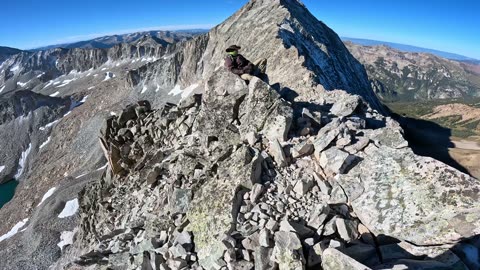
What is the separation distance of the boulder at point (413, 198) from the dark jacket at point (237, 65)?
40.3 feet

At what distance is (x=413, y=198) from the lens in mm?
12461

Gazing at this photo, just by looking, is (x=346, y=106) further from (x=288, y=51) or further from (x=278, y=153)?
(x=288, y=51)

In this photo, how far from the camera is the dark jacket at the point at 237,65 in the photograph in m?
23.2

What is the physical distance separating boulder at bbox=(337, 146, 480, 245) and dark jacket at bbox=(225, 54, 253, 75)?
484 inches

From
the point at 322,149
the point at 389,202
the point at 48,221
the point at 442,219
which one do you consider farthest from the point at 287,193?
the point at 48,221

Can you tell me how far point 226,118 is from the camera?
780 inches

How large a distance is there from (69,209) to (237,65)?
1966 inches

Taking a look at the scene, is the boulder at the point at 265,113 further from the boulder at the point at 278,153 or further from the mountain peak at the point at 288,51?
the mountain peak at the point at 288,51

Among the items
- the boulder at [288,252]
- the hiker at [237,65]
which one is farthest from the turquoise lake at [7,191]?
the boulder at [288,252]

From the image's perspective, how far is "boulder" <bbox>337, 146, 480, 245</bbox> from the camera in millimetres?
11242

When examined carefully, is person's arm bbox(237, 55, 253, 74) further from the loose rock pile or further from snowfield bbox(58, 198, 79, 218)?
snowfield bbox(58, 198, 79, 218)

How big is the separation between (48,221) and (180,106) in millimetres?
45119

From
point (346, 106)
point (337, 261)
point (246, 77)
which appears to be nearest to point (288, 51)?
point (246, 77)

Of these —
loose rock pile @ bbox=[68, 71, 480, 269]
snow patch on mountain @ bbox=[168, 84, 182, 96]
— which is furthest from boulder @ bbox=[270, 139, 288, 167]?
snow patch on mountain @ bbox=[168, 84, 182, 96]
